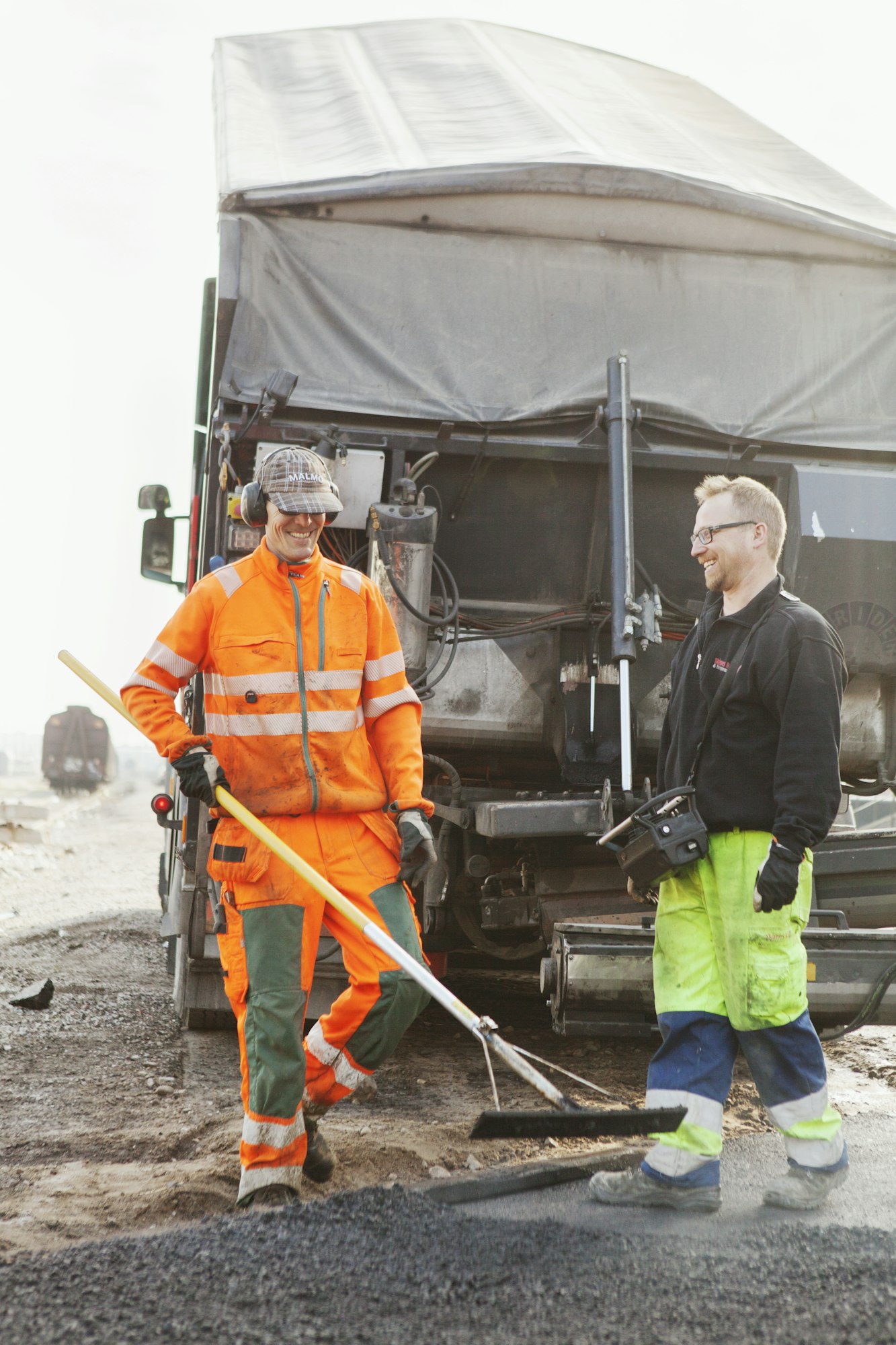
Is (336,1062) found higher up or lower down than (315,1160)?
higher up

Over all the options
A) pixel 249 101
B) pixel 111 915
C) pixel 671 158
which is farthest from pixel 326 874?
pixel 111 915

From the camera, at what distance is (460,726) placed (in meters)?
4.74

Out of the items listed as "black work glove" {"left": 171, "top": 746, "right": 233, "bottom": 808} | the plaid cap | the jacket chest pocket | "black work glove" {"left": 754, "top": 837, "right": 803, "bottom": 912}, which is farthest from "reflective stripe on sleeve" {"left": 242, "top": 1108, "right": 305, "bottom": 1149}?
the plaid cap

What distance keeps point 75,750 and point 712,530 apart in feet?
126

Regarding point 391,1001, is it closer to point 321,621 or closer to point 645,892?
point 645,892

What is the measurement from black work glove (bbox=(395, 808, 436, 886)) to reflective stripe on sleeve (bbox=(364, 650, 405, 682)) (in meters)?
0.40

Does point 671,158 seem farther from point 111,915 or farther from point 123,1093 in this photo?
point 111,915

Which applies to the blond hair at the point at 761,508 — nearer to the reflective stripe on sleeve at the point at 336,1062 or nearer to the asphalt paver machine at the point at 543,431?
the asphalt paver machine at the point at 543,431

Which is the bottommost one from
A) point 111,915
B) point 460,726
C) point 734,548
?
point 111,915

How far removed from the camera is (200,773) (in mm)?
3324

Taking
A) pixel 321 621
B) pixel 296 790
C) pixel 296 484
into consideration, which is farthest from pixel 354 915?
pixel 296 484

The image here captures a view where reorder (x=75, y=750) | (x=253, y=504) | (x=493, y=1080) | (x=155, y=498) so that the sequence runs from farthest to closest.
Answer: (x=75, y=750), (x=155, y=498), (x=253, y=504), (x=493, y=1080)

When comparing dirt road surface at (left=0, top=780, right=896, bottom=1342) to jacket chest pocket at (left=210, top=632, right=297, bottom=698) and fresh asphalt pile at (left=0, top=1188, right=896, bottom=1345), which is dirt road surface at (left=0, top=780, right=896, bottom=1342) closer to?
fresh asphalt pile at (left=0, top=1188, right=896, bottom=1345)

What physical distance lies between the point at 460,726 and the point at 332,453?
3.68ft
